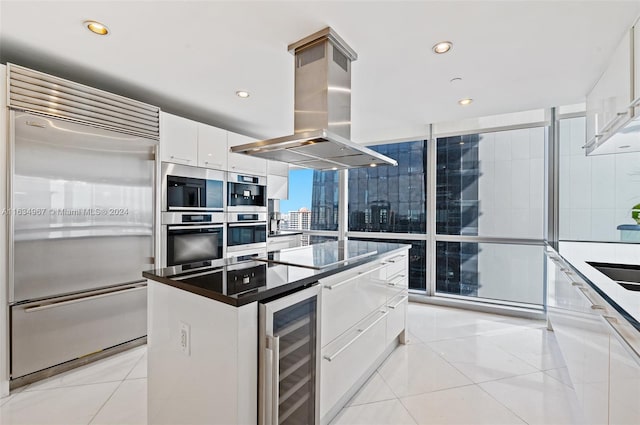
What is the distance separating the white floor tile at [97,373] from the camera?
211 centimetres

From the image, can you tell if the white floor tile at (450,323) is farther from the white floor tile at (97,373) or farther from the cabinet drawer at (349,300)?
the white floor tile at (97,373)

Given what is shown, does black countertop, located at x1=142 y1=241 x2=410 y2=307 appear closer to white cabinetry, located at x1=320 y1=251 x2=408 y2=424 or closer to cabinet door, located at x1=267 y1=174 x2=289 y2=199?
white cabinetry, located at x1=320 y1=251 x2=408 y2=424

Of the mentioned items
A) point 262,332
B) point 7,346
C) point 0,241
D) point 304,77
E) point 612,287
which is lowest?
point 7,346

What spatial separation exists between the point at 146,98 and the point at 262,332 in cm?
288

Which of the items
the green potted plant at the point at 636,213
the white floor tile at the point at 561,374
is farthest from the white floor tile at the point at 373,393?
the green potted plant at the point at 636,213

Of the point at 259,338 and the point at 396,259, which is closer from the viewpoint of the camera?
the point at 259,338

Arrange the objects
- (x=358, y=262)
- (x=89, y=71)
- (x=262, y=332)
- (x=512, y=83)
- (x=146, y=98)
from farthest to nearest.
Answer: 1. (x=146, y=98)
2. (x=512, y=83)
3. (x=89, y=71)
4. (x=358, y=262)
5. (x=262, y=332)

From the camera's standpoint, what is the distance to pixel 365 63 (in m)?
2.29

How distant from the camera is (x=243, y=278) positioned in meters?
1.43

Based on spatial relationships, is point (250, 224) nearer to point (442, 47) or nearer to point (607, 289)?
point (442, 47)

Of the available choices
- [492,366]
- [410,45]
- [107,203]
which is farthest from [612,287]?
[107,203]

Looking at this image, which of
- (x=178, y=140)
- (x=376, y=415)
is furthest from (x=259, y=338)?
(x=178, y=140)

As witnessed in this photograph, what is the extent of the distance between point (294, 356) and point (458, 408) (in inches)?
47.6

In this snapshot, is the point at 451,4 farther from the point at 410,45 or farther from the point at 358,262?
the point at 358,262
